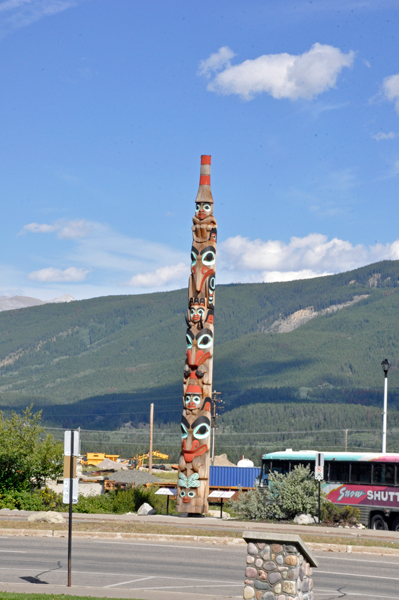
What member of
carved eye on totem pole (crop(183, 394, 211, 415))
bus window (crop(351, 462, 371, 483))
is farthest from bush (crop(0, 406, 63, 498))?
bus window (crop(351, 462, 371, 483))

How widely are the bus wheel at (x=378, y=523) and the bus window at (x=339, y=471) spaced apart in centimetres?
239

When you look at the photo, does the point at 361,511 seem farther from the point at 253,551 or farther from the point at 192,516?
the point at 253,551

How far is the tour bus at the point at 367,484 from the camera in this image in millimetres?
34469

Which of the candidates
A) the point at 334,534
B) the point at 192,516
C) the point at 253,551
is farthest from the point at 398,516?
the point at 253,551

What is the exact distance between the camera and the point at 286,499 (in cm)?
3388

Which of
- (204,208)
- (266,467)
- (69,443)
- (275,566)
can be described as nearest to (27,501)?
(266,467)

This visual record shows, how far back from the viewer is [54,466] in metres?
35.9

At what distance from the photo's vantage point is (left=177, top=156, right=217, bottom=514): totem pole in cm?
3200

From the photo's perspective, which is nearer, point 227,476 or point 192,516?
point 192,516

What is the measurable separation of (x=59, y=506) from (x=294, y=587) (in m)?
23.5

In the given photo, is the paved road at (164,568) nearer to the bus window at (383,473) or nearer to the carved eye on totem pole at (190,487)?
the carved eye on totem pole at (190,487)

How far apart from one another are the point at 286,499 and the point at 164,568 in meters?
14.2

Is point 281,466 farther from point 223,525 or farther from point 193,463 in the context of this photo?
point 223,525

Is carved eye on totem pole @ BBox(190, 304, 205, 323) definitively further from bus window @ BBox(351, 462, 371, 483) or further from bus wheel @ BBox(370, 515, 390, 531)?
bus wheel @ BBox(370, 515, 390, 531)
